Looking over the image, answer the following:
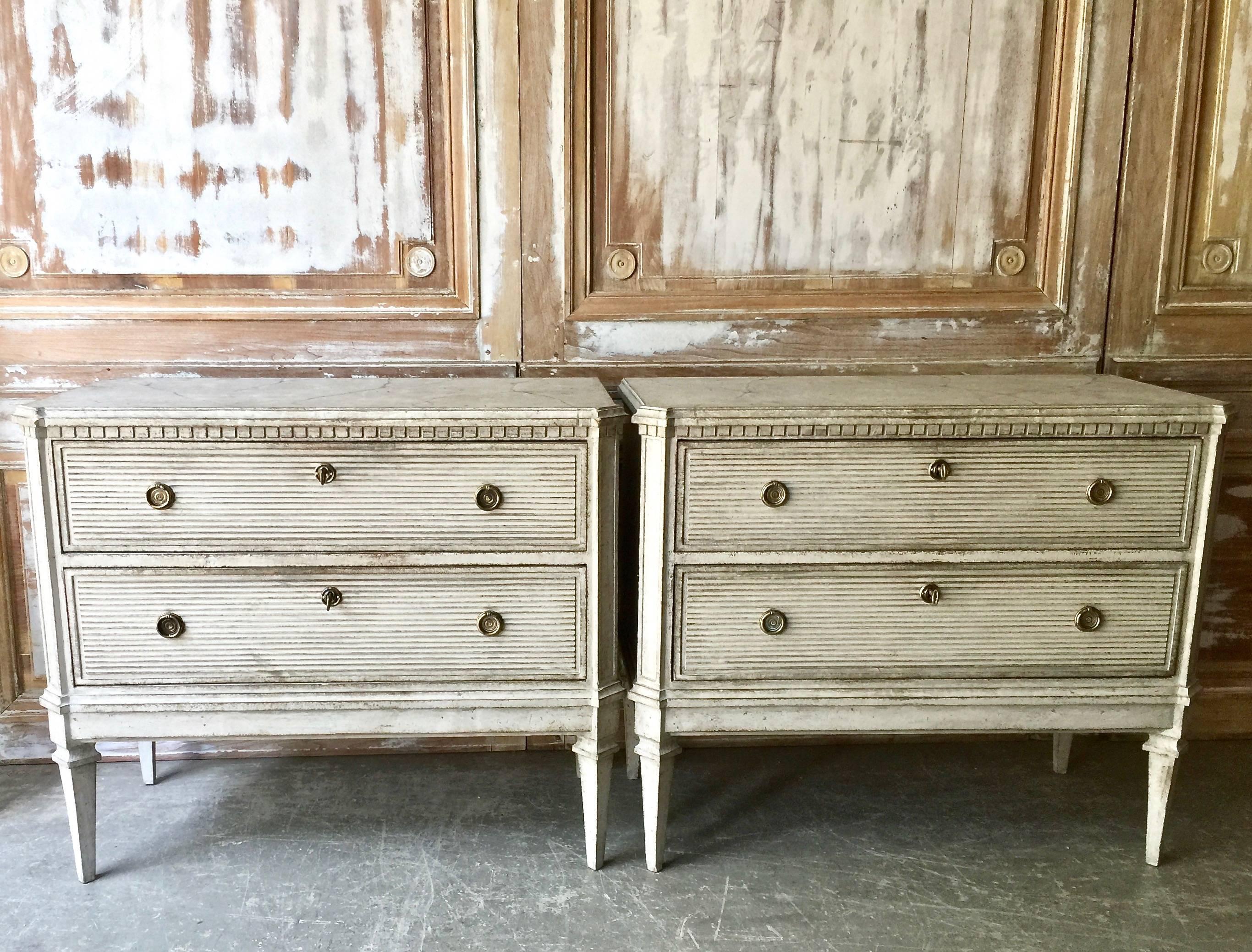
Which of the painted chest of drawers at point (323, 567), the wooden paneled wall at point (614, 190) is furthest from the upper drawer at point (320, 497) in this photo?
the wooden paneled wall at point (614, 190)

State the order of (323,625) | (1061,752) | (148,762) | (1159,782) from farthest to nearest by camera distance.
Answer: (1061,752)
(148,762)
(1159,782)
(323,625)

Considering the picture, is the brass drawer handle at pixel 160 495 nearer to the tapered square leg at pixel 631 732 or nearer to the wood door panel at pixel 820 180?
the wood door panel at pixel 820 180

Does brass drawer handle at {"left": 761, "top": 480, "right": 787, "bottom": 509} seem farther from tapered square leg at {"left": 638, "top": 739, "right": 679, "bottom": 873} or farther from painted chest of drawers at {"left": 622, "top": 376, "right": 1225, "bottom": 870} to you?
tapered square leg at {"left": 638, "top": 739, "right": 679, "bottom": 873}

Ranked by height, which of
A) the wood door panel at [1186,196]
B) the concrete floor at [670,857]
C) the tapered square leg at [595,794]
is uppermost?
the wood door panel at [1186,196]

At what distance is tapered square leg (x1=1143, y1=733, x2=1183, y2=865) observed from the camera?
2262 mm

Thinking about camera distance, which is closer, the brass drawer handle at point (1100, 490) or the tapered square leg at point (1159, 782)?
the brass drawer handle at point (1100, 490)

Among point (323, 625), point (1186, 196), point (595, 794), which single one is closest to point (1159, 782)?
point (595, 794)

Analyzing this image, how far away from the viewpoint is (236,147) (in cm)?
250

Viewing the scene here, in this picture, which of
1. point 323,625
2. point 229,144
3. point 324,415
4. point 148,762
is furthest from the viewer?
point 148,762

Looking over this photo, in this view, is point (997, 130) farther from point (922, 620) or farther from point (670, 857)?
point (670, 857)

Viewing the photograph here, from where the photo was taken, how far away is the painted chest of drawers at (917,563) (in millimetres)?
2092

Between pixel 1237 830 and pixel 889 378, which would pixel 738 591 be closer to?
pixel 889 378

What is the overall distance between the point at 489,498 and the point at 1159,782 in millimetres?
1718

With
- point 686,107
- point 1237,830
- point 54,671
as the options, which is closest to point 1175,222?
point 686,107
